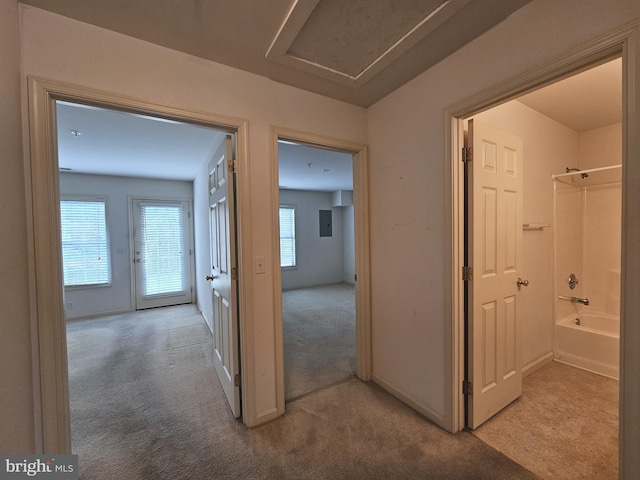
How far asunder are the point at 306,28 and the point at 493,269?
192cm

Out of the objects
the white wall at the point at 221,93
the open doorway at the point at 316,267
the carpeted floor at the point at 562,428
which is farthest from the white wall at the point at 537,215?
the open doorway at the point at 316,267

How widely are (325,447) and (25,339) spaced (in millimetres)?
1666

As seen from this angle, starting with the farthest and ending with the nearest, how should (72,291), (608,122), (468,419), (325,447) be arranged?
(72,291)
(608,122)
(468,419)
(325,447)

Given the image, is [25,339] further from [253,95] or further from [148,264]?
[148,264]

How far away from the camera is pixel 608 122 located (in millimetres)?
2576

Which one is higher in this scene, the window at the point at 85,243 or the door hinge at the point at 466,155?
the door hinge at the point at 466,155

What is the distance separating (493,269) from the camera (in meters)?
1.81

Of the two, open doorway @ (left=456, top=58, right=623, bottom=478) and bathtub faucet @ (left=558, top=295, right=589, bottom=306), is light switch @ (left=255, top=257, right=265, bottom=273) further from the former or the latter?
bathtub faucet @ (left=558, top=295, right=589, bottom=306)

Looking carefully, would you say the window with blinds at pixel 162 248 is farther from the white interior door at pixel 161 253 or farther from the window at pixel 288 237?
the window at pixel 288 237

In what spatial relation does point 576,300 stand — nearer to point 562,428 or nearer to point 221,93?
point 562,428

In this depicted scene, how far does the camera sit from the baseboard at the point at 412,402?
1762mm

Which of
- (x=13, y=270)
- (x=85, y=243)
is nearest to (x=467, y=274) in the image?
(x=13, y=270)

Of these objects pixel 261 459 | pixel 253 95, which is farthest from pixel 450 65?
pixel 261 459

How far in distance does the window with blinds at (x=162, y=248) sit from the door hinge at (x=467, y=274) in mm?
4970
